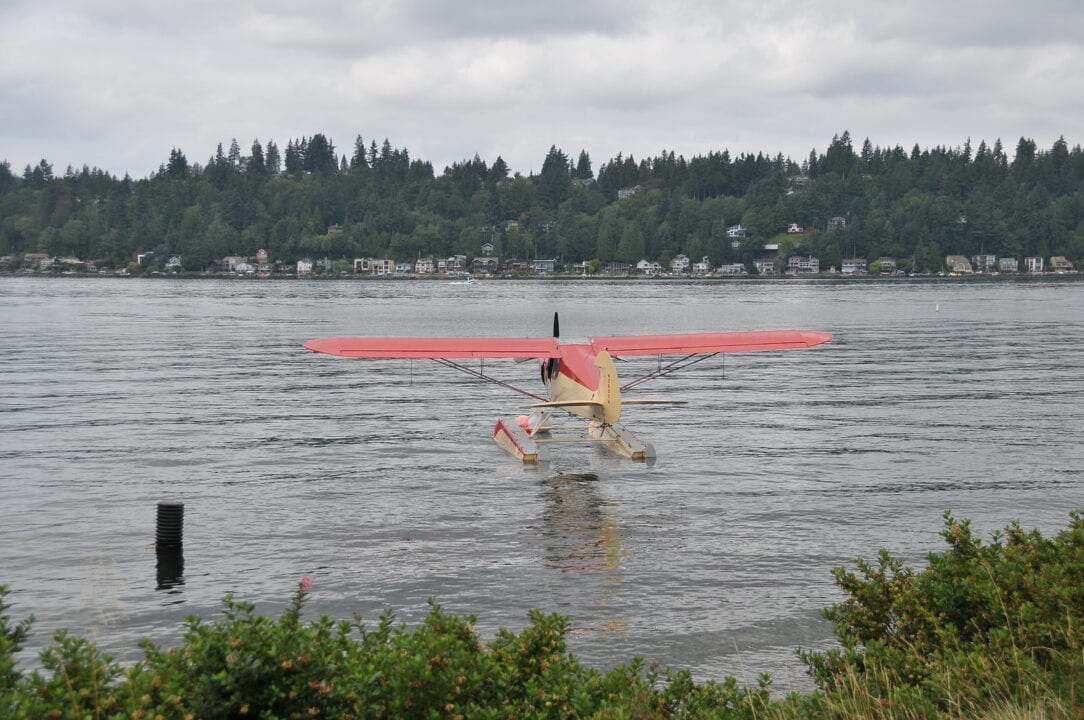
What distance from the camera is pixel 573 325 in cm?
7475

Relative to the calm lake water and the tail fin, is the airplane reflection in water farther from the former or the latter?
the tail fin

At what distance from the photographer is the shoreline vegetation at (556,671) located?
5332mm

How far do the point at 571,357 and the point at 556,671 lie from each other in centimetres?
1572

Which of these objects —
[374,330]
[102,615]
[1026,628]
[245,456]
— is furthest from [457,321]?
[1026,628]

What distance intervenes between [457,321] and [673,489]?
189ft

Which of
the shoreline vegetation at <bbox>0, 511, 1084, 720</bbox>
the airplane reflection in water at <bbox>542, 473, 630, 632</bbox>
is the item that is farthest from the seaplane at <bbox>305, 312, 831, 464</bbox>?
the shoreline vegetation at <bbox>0, 511, 1084, 720</bbox>

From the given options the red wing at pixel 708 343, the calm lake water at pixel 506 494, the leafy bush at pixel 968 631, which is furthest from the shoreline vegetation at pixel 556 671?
the red wing at pixel 708 343

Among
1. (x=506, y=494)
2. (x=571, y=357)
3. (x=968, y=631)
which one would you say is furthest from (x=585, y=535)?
(x=968, y=631)

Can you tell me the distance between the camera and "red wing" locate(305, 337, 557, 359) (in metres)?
21.4

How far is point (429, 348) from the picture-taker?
864 inches

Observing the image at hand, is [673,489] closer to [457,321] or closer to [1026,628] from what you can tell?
[1026,628]

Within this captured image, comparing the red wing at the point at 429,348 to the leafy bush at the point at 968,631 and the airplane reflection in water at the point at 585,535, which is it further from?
the leafy bush at the point at 968,631

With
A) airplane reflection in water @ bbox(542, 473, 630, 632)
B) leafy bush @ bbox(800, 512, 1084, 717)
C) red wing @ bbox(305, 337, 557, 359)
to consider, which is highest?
red wing @ bbox(305, 337, 557, 359)

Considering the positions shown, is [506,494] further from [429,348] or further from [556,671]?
[556,671]
